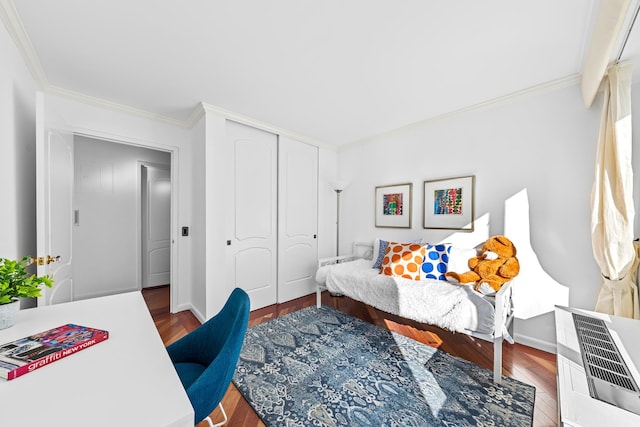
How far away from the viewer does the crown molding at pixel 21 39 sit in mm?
1422

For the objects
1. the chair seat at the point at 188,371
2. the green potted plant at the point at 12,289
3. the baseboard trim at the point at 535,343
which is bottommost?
the baseboard trim at the point at 535,343

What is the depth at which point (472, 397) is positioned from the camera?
1.63 m

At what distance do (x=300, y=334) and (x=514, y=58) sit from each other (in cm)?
301

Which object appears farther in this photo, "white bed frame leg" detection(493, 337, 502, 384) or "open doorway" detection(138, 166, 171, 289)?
"open doorway" detection(138, 166, 171, 289)

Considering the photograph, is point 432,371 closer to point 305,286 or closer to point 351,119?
point 305,286

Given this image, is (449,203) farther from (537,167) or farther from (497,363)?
(497,363)

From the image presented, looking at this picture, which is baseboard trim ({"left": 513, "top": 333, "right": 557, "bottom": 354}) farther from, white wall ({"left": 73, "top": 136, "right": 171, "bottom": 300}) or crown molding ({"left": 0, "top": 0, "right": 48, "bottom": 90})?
white wall ({"left": 73, "top": 136, "right": 171, "bottom": 300})

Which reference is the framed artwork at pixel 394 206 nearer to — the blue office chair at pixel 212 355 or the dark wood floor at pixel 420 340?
the dark wood floor at pixel 420 340

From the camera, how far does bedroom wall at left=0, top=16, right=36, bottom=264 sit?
1.48 meters

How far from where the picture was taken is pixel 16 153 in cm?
169

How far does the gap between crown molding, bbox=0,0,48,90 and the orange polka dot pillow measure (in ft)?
11.1

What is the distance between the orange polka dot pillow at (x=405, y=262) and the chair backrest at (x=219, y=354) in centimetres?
181

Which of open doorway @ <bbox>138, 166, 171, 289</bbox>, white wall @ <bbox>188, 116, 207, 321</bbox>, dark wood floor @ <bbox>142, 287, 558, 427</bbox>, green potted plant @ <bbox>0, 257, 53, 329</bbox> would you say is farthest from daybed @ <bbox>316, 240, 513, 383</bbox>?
open doorway @ <bbox>138, 166, 171, 289</bbox>

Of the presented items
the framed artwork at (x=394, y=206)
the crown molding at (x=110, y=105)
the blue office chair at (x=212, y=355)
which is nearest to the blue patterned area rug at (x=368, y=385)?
the blue office chair at (x=212, y=355)
